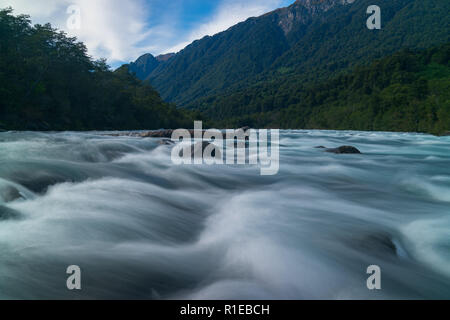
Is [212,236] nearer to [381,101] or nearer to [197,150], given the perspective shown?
[197,150]

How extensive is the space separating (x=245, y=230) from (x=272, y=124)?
324 ft

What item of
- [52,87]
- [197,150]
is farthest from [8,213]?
[52,87]

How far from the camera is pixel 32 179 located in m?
4.93

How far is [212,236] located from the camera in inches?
137

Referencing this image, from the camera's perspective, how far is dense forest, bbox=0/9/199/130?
2534cm

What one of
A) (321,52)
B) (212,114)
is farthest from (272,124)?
(321,52)

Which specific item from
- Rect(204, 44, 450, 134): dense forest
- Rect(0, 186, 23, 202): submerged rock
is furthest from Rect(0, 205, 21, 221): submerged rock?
Rect(204, 44, 450, 134): dense forest

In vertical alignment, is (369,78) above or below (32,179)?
above

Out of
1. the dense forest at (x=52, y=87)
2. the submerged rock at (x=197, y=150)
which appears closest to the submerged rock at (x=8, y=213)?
the submerged rock at (x=197, y=150)

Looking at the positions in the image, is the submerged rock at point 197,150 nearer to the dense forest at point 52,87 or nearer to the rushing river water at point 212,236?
the rushing river water at point 212,236

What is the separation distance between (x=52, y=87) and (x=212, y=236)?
121 ft

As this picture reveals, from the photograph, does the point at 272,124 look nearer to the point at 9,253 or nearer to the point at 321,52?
the point at 9,253

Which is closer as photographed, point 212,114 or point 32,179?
point 32,179
